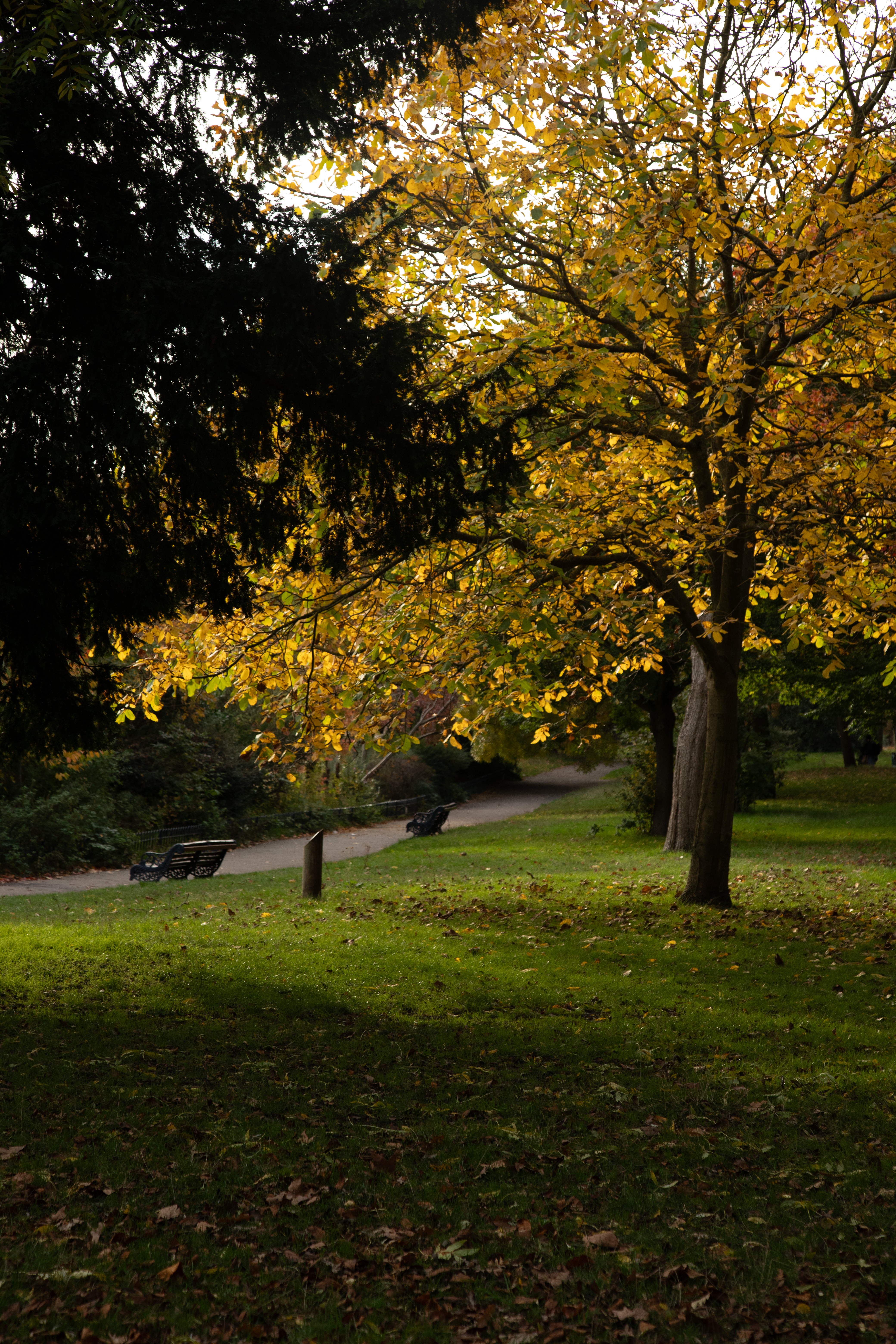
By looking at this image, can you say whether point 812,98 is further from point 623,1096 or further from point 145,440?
point 623,1096

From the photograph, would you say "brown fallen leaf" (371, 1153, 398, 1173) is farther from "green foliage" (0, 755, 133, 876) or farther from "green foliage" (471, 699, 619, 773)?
"green foliage" (471, 699, 619, 773)

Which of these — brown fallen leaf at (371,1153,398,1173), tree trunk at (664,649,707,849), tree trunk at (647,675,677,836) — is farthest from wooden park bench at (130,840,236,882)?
brown fallen leaf at (371,1153,398,1173)

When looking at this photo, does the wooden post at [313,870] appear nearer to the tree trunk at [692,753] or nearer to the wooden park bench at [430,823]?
the tree trunk at [692,753]

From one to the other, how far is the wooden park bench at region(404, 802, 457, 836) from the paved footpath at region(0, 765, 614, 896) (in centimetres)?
45

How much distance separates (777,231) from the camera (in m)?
8.95

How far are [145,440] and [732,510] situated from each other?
657 centimetres

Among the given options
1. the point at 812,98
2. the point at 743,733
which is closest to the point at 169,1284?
the point at 812,98

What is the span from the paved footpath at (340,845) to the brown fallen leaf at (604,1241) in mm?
13100

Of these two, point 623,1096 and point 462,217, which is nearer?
point 623,1096

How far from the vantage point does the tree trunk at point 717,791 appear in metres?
11.6

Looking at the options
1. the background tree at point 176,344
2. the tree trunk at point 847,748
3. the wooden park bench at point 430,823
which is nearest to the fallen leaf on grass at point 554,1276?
the background tree at point 176,344

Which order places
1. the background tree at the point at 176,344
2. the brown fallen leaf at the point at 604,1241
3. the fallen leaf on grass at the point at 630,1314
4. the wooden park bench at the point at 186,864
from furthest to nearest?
1. the wooden park bench at the point at 186,864
2. the background tree at the point at 176,344
3. the brown fallen leaf at the point at 604,1241
4. the fallen leaf on grass at the point at 630,1314

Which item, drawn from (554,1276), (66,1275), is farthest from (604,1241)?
(66,1275)

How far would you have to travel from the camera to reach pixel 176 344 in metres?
5.82
